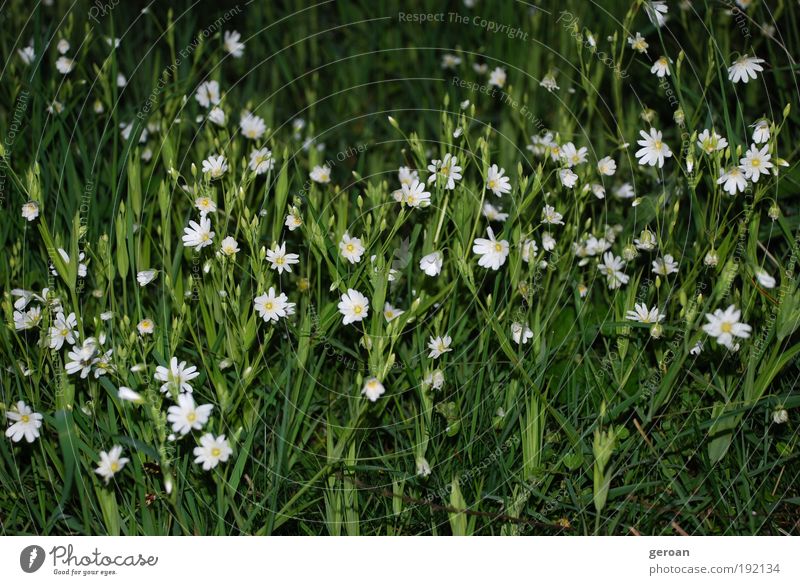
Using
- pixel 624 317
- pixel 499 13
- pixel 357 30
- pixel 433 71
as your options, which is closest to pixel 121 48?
pixel 357 30

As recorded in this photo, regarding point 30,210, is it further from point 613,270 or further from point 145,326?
point 613,270

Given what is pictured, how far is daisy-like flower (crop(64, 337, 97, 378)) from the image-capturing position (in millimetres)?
2301

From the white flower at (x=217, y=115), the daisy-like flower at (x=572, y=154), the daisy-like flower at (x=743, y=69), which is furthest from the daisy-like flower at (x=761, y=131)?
the white flower at (x=217, y=115)

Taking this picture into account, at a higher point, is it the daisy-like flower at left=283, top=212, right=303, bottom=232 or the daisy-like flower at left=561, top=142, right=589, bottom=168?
the daisy-like flower at left=561, top=142, right=589, bottom=168

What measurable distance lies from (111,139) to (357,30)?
1297 mm

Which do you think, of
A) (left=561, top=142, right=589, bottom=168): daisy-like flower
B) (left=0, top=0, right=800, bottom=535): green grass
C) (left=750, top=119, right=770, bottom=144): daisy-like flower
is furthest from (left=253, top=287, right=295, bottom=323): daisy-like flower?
(left=750, top=119, right=770, bottom=144): daisy-like flower

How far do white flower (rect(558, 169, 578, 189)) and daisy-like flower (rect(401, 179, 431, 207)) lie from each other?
45 cm

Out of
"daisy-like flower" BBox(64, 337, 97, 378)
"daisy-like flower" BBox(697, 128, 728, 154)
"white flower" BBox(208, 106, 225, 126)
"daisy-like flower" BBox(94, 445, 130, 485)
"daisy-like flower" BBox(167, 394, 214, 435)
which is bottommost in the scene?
"daisy-like flower" BBox(94, 445, 130, 485)

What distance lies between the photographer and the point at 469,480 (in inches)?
92.1

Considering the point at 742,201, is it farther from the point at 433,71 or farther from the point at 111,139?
the point at 111,139

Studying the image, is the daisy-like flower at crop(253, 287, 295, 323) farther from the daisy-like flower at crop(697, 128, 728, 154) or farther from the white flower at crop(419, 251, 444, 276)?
the daisy-like flower at crop(697, 128, 728, 154)

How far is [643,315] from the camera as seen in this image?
8.09ft
